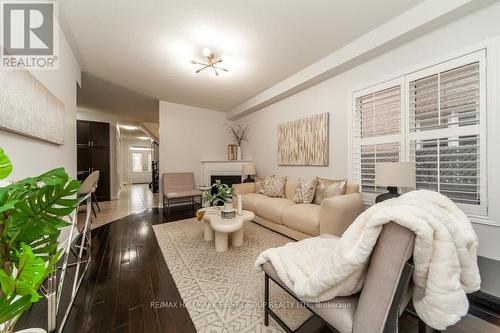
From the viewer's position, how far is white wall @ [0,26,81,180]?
4.53 ft

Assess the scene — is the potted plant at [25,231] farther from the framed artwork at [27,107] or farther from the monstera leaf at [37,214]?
the framed artwork at [27,107]

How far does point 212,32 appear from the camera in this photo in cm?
228

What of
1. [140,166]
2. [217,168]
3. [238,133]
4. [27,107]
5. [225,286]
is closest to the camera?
[27,107]

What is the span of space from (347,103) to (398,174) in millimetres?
1394

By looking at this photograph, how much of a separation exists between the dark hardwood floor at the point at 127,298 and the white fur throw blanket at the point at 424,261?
65 cm

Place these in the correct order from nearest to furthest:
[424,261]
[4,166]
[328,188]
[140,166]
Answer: [4,166] → [424,261] → [328,188] → [140,166]

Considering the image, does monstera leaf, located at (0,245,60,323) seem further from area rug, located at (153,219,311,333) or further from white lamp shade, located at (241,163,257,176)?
white lamp shade, located at (241,163,257,176)

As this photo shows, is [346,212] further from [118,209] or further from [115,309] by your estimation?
[118,209]

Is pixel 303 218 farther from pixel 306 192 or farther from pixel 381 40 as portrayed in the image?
pixel 381 40

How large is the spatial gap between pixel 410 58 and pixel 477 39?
508 millimetres

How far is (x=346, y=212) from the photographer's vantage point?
2.17m

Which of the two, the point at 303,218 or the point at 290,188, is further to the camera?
the point at 290,188

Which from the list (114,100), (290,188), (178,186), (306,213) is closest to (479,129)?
(306,213)

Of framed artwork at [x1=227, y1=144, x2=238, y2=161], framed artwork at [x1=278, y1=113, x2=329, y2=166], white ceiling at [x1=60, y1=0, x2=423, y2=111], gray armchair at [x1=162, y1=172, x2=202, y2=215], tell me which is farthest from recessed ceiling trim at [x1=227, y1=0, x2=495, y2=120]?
gray armchair at [x1=162, y1=172, x2=202, y2=215]
